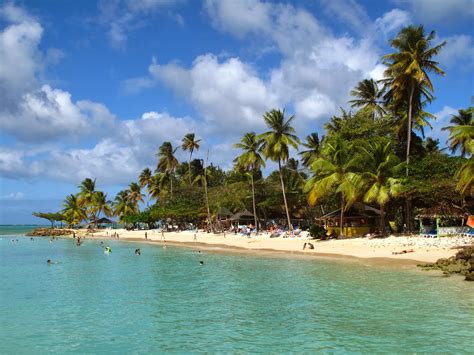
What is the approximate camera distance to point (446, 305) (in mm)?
13141

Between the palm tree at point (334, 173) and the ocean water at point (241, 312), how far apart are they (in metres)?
11.5

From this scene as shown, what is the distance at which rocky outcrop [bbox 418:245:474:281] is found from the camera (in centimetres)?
1817

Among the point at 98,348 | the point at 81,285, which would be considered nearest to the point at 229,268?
the point at 81,285

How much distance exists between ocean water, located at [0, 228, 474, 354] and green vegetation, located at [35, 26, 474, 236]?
10.1 meters

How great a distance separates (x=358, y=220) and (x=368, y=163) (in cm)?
690

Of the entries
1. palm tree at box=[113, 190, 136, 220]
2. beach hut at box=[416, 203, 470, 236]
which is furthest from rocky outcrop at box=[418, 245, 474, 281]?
palm tree at box=[113, 190, 136, 220]

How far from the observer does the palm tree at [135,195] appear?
85.3m

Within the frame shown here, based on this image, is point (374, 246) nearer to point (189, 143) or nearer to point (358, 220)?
point (358, 220)

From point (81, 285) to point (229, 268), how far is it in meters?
8.17

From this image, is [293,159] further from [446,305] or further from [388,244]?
[446,305]

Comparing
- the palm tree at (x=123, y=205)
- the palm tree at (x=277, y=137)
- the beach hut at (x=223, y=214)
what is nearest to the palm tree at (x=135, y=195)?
the palm tree at (x=123, y=205)

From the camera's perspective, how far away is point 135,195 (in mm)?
85250

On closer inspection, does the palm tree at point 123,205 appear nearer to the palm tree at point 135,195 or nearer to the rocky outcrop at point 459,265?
the palm tree at point 135,195

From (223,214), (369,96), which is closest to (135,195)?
(223,214)
